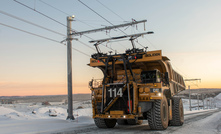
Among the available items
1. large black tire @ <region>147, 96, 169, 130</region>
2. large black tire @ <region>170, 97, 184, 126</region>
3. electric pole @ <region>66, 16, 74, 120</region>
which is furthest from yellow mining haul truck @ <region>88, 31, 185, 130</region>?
electric pole @ <region>66, 16, 74, 120</region>

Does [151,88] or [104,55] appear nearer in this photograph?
[151,88]

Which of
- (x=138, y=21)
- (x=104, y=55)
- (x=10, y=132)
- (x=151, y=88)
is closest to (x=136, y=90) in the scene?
(x=151, y=88)

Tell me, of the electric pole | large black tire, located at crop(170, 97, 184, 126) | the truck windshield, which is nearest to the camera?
the truck windshield

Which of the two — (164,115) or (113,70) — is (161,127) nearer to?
(164,115)

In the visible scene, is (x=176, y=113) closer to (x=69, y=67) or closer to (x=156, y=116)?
(x=156, y=116)

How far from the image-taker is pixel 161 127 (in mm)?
9859

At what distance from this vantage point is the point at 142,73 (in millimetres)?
11344

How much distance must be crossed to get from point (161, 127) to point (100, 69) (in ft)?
15.0

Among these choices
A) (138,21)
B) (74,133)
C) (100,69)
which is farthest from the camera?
(138,21)

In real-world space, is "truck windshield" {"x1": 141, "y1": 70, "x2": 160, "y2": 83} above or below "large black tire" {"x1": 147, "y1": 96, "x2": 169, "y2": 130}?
above

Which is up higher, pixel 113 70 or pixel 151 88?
pixel 113 70

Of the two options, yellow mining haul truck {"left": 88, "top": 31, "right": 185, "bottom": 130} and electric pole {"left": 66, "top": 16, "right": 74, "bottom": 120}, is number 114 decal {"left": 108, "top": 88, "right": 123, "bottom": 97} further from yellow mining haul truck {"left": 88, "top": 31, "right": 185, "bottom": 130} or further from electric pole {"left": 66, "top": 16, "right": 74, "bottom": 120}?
electric pole {"left": 66, "top": 16, "right": 74, "bottom": 120}

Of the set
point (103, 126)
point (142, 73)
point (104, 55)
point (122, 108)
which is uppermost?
point (104, 55)

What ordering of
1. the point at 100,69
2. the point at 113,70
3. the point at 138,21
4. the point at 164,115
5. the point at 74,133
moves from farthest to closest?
1. the point at 138,21
2. the point at 100,69
3. the point at 113,70
4. the point at 164,115
5. the point at 74,133
